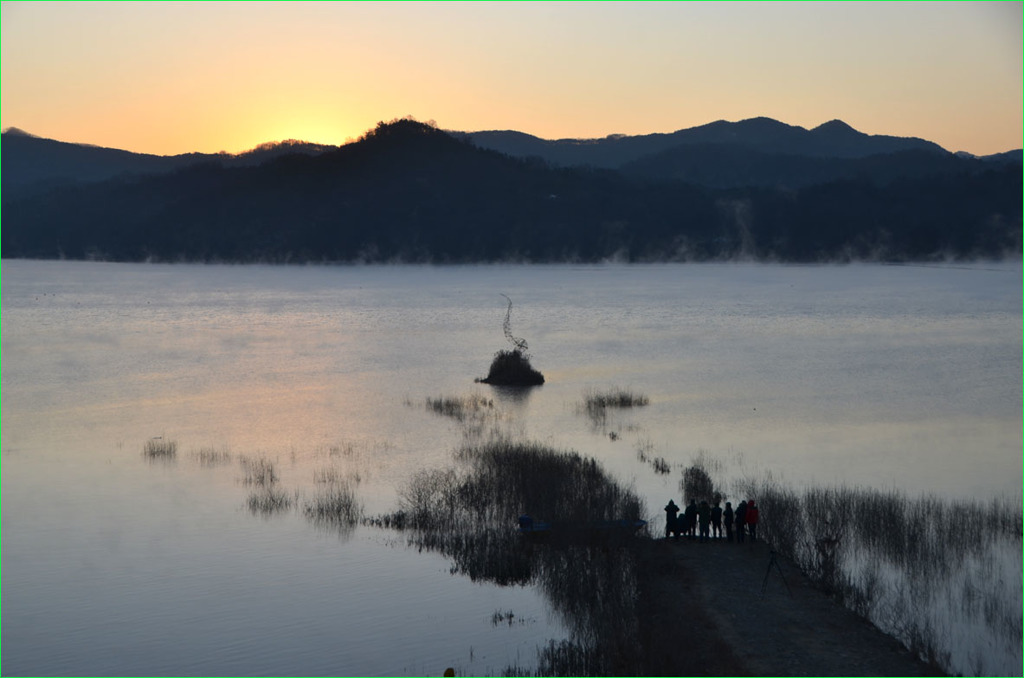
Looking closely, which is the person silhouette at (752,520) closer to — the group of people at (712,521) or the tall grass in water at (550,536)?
the group of people at (712,521)

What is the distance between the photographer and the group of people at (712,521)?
67.7 ft

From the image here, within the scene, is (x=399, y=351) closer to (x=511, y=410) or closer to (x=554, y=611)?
(x=511, y=410)

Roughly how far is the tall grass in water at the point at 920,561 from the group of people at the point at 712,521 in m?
0.73

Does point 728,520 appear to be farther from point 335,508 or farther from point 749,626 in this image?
point 335,508

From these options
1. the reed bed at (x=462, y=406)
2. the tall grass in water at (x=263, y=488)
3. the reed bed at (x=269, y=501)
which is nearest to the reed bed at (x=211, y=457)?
the tall grass in water at (x=263, y=488)

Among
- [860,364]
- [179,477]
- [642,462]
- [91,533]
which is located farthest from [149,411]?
[860,364]

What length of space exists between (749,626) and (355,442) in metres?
21.4

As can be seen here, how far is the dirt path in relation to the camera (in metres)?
15.1

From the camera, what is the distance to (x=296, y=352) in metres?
70.8

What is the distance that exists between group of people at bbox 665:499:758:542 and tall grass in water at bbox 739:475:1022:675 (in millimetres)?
731

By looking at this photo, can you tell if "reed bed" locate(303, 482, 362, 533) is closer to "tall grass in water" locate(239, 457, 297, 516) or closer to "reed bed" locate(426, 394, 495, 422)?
"tall grass in water" locate(239, 457, 297, 516)

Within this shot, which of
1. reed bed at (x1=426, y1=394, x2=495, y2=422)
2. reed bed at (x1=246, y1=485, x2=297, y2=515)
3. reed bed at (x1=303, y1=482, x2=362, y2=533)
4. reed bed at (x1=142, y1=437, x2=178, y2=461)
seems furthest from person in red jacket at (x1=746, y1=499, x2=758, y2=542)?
reed bed at (x1=426, y1=394, x2=495, y2=422)

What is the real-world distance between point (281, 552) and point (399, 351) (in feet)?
157

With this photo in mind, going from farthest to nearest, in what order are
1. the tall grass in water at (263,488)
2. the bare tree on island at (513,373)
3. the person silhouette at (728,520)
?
the bare tree on island at (513,373) < the tall grass in water at (263,488) < the person silhouette at (728,520)
